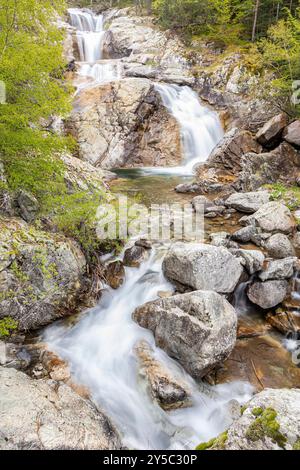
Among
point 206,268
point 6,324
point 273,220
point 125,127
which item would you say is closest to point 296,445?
point 206,268

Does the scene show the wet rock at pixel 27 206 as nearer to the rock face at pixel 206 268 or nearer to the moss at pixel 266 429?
the rock face at pixel 206 268

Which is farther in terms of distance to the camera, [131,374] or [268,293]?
[268,293]

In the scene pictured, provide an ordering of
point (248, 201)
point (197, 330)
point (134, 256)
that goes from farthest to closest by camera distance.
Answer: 1. point (248, 201)
2. point (134, 256)
3. point (197, 330)

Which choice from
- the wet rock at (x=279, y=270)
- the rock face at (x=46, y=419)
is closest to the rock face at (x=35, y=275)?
the rock face at (x=46, y=419)

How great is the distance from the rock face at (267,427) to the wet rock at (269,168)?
450 inches

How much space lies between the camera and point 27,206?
6832 mm

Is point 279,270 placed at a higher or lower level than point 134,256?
higher

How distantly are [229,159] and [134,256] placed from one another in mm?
10431

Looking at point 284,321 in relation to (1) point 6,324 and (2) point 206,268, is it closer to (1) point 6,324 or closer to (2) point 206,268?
(2) point 206,268

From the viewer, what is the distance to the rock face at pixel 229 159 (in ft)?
51.5

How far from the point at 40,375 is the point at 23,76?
17.8ft

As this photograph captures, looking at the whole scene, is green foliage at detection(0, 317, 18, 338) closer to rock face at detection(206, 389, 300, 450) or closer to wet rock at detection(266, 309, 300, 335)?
rock face at detection(206, 389, 300, 450)

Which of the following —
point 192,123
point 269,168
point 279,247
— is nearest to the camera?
point 279,247

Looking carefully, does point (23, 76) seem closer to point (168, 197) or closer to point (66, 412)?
point (66, 412)
